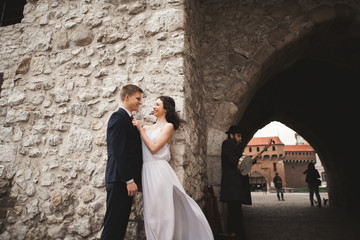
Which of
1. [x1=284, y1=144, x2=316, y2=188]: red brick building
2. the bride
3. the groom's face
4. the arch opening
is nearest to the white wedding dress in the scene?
the bride

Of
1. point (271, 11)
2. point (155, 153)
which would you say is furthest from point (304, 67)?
point (155, 153)

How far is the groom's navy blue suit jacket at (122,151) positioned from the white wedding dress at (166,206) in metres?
0.10

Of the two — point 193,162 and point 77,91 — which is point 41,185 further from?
point 193,162

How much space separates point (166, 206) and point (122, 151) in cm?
55

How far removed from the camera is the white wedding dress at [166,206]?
1.78 metres

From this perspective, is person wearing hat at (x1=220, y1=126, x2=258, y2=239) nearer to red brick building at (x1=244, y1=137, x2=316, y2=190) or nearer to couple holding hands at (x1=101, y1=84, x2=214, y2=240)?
couple holding hands at (x1=101, y1=84, x2=214, y2=240)

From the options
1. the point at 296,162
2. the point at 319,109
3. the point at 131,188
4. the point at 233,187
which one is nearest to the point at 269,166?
the point at 296,162

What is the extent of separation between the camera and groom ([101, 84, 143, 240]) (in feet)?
5.71

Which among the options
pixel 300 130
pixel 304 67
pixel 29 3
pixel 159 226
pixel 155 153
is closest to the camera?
pixel 159 226

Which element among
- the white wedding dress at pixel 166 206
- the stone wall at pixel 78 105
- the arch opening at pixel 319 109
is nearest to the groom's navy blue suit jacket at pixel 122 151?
the white wedding dress at pixel 166 206

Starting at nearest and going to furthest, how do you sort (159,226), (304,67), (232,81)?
(159,226) < (232,81) < (304,67)

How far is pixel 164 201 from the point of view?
5.88 ft

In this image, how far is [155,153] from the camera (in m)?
1.96

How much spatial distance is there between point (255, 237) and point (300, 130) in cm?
635
